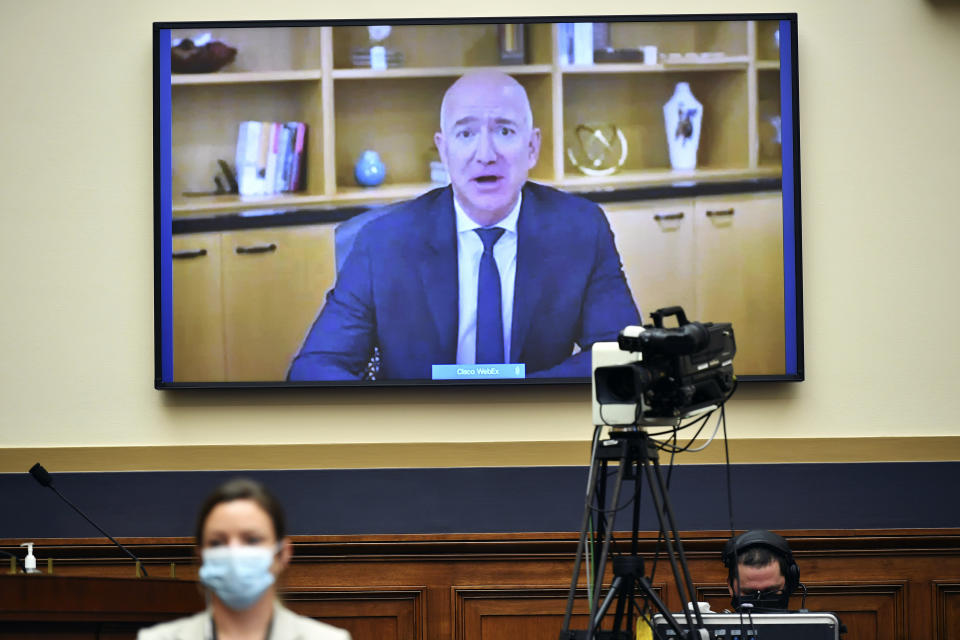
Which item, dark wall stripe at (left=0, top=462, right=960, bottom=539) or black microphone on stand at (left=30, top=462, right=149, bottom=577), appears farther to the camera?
dark wall stripe at (left=0, top=462, right=960, bottom=539)

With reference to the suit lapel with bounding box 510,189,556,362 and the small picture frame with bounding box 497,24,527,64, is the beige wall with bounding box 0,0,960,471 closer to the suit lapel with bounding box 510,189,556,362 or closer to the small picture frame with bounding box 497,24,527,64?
the small picture frame with bounding box 497,24,527,64

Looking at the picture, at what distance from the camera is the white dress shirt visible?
4535 millimetres

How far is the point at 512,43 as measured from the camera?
459cm

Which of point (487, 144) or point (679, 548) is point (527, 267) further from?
point (679, 548)

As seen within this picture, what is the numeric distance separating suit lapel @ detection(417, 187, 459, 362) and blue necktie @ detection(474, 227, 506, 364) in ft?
0.31

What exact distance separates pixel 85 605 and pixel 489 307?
1.88 m

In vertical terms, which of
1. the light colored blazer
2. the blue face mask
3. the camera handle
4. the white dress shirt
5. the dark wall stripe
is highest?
the white dress shirt

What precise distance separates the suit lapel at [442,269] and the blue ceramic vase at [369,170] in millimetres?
220

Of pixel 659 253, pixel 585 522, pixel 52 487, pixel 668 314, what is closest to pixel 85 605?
pixel 52 487

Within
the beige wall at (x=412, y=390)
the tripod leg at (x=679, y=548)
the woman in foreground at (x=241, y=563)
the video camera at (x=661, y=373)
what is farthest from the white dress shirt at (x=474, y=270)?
the woman in foreground at (x=241, y=563)

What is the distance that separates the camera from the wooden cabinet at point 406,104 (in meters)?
4.56

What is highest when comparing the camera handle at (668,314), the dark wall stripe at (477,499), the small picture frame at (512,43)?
the small picture frame at (512,43)

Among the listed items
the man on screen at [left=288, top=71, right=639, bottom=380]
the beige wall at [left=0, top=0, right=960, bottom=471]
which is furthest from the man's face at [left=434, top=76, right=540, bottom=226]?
the beige wall at [left=0, top=0, right=960, bottom=471]

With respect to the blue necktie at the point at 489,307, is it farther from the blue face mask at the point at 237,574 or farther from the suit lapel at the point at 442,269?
the blue face mask at the point at 237,574
